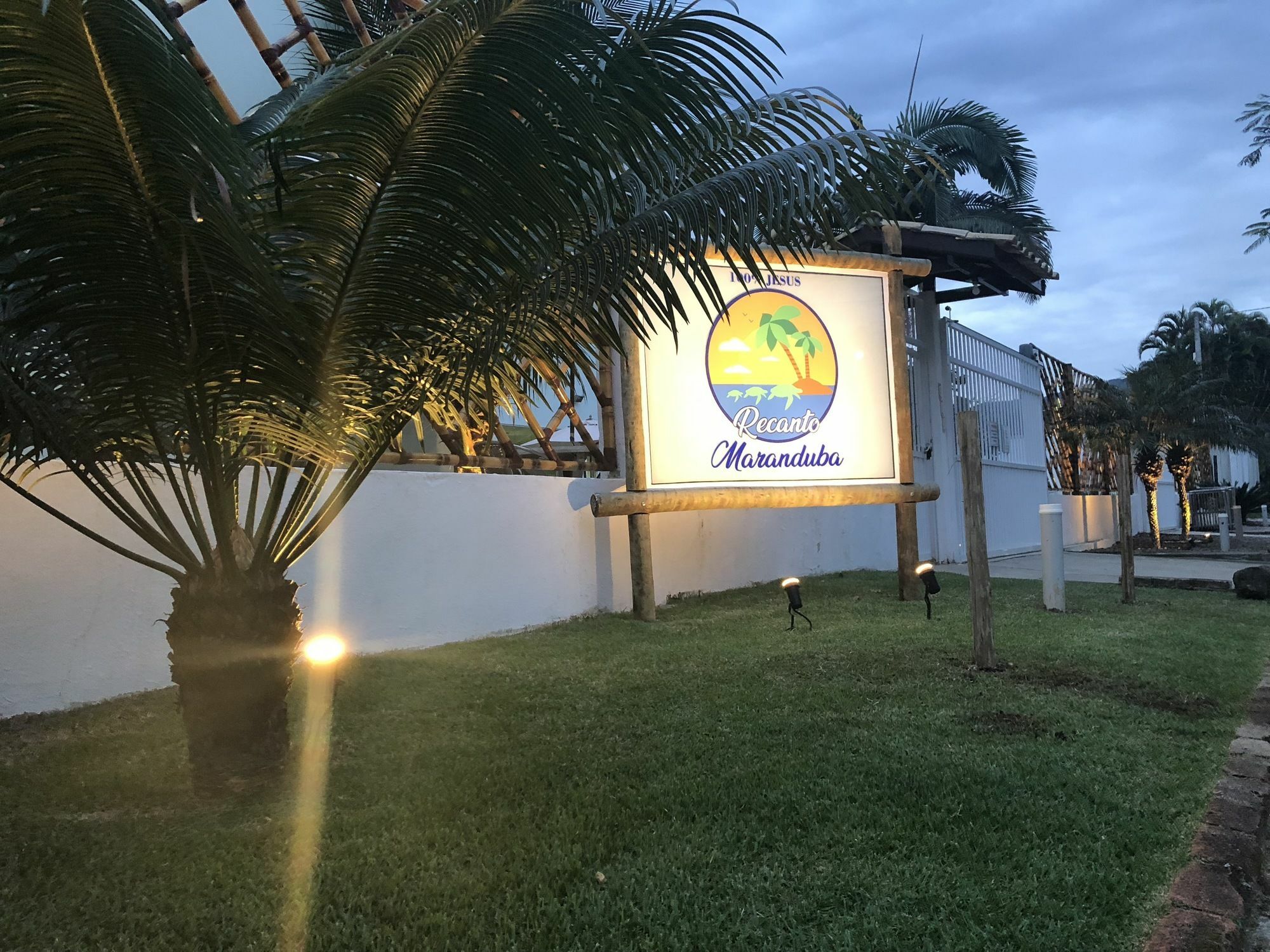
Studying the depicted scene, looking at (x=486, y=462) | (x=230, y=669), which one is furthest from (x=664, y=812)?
(x=486, y=462)

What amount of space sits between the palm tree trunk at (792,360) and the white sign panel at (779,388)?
10 millimetres

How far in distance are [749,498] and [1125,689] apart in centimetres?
360

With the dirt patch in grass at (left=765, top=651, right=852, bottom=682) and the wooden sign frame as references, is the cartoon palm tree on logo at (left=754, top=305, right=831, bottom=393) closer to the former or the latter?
the wooden sign frame

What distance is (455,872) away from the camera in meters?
2.97

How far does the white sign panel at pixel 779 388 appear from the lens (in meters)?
8.27

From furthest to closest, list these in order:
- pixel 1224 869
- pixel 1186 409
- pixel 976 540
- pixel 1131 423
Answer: pixel 1131 423 < pixel 1186 409 < pixel 976 540 < pixel 1224 869

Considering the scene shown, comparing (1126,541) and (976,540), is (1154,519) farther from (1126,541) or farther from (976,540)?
(976,540)

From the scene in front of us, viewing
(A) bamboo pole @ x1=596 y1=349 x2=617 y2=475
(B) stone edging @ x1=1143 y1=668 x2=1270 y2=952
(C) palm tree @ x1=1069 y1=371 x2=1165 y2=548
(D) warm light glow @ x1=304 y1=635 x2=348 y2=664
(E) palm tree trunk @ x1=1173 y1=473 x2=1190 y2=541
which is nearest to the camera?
(B) stone edging @ x1=1143 y1=668 x2=1270 y2=952

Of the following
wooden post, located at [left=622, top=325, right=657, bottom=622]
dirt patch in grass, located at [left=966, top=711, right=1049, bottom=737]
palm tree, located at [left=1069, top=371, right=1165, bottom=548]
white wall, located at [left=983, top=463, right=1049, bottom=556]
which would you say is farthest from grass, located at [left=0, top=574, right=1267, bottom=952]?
palm tree, located at [left=1069, top=371, right=1165, bottom=548]

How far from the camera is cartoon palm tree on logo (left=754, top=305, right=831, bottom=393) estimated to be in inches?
339

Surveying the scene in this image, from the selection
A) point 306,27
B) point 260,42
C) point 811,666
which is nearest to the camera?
point 811,666

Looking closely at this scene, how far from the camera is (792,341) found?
28.6ft

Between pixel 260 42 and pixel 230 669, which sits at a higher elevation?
pixel 260 42

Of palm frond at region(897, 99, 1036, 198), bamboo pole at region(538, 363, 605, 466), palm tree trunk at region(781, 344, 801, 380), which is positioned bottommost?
bamboo pole at region(538, 363, 605, 466)
